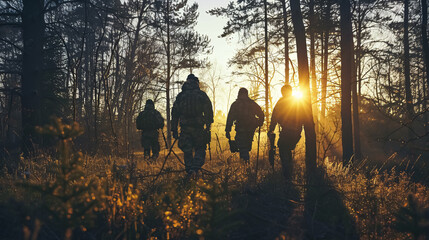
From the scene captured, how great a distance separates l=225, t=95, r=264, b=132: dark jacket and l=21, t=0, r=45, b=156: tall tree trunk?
5.13m

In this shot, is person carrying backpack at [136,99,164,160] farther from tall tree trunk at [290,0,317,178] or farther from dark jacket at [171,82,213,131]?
tall tree trunk at [290,0,317,178]

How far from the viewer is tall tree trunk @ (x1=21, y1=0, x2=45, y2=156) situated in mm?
7223

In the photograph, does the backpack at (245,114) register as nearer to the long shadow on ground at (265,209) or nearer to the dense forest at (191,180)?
the dense forest at (191,180)

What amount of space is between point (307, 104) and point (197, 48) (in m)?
16.4

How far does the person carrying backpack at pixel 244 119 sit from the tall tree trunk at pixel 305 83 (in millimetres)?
1675

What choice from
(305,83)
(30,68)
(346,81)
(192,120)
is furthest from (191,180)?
(346,81)

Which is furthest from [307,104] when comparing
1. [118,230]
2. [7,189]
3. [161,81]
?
[161,81]

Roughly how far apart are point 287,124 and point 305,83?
48.2 inches

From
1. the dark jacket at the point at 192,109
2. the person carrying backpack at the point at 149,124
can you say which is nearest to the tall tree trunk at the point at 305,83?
the dark jacket at the point at 192,109

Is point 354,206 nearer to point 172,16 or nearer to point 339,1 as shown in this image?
point 339,1

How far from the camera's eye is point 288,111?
6.49 m

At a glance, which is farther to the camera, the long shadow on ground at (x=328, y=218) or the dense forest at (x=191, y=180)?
the long shadow on ground at (x=328, y=218)

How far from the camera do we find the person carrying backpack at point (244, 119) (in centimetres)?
813

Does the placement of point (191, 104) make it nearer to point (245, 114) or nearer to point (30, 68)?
point (245, 114)
